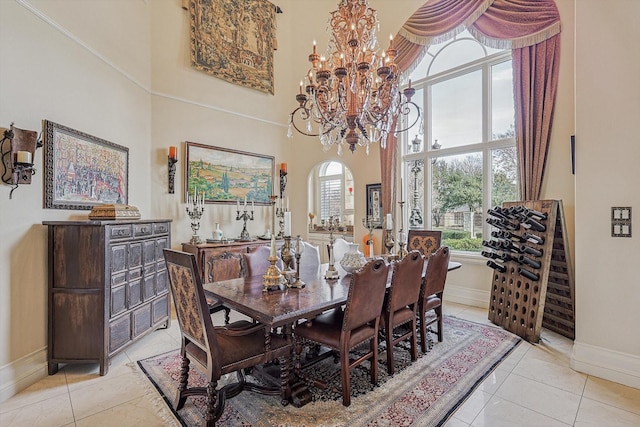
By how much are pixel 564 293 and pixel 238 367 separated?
3.60m

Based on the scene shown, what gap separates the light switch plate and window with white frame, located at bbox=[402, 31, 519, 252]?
164cm

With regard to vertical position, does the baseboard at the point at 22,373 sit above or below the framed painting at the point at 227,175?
below

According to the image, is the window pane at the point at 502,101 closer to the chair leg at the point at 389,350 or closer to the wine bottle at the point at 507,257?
the wine bottle at the point at 507,257

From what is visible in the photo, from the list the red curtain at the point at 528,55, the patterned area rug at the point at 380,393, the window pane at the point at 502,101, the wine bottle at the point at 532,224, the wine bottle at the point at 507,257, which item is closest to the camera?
the patterned area rug at the point at 380,393

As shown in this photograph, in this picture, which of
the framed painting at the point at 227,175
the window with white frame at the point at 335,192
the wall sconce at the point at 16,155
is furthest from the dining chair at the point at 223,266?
the window with white frame at the point at 335,192

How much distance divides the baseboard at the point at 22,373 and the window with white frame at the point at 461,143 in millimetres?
4870

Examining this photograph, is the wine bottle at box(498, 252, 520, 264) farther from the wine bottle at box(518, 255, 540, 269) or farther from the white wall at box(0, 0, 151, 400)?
the white wall at box(0, 0, 151, 400)

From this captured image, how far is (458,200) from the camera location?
15.6 ft

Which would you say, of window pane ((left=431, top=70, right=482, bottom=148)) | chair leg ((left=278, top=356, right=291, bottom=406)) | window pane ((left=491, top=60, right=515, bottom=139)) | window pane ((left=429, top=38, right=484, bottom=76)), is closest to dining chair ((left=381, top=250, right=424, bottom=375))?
chair leg ((left=278, top=356, right=291, bottom=406))

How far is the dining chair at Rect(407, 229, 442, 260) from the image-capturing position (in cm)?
410

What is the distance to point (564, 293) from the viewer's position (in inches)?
136

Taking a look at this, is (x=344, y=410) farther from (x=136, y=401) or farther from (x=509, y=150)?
(x=509, y=150)

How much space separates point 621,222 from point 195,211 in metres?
4.89

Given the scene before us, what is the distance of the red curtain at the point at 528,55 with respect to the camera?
3.66m
